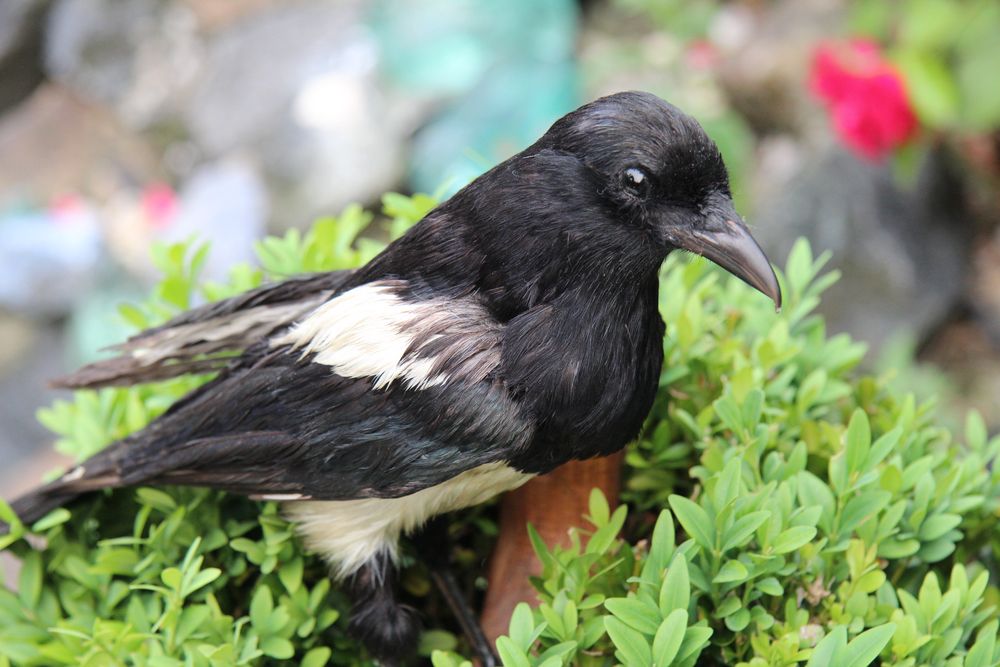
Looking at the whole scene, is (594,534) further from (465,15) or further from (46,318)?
(46,318)

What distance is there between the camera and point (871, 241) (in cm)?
358

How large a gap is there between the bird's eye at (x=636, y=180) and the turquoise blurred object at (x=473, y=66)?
10.2ft

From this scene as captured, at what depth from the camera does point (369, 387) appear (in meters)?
1.26

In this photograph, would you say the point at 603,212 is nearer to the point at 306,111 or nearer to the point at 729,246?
the point at 729,246

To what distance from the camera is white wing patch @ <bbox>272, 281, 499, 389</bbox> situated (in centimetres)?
121

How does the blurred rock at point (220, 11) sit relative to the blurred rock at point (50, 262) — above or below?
above

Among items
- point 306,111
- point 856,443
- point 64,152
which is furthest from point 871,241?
point 64,152

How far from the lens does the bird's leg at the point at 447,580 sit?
4.53 feet

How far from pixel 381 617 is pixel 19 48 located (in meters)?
4.76

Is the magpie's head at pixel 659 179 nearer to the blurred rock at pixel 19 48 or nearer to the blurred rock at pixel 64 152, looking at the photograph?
the blurred rock at pixel 64 152

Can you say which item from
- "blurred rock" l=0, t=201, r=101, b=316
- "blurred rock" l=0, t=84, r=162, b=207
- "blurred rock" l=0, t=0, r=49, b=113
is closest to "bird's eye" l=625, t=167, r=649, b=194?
"blurred rock" l=0, t=201, r=101, b=316

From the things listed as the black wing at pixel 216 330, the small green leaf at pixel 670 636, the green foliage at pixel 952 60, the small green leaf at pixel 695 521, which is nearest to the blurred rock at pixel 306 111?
the green foliage at pixel 952 60

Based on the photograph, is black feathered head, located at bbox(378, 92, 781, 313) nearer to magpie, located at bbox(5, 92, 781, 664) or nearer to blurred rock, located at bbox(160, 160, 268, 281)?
magpie, located at bbox(5, 92, 781, 664)

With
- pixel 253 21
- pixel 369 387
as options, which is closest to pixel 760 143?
pixel 253 21
